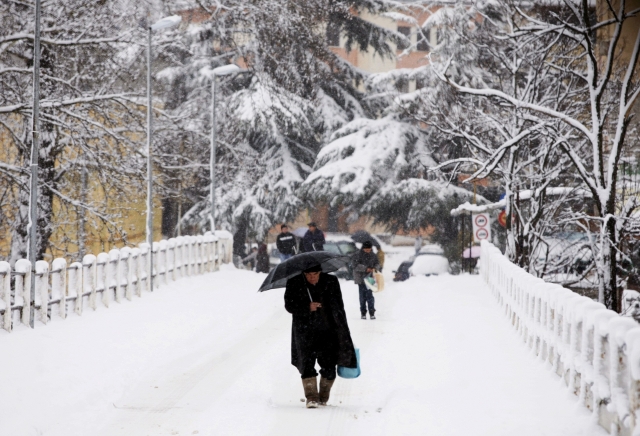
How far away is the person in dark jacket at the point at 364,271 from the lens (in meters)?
17.2

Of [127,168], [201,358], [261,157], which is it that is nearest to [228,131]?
[261,157]

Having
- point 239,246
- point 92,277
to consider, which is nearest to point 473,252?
point 239,246

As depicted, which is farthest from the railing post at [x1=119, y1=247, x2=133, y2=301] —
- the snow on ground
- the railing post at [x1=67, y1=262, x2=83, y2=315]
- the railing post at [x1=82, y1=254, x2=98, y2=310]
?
the railing post at [x1=67, y1=262, x2=83, y2=315]

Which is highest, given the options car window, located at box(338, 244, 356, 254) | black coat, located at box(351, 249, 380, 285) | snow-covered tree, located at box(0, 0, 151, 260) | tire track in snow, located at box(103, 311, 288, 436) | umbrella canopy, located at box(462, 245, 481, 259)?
snow-covered tree, located at box(0, 0, 151, 260)

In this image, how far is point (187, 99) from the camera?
3712 cm

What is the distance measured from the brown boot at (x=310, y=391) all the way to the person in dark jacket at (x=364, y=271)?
26.7 ft

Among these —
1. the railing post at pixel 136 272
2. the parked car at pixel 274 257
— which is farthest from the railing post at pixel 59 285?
the parked car at pixel 274 257

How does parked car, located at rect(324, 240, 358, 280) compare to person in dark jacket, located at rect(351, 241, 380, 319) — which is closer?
person in dark jacket, located at rect(351, 241, 380, 319)

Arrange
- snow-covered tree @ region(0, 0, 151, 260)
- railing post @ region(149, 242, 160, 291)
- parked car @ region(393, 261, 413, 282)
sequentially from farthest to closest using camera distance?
parked car @ region(393, 261, 413, 282) < railing post @ region(149, 242, 160, 291) < snow-covered tree @ region(0, 0, 151, 260)

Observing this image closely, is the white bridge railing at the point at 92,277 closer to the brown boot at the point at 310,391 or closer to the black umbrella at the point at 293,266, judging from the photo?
the black umbrella at the point at 293,266

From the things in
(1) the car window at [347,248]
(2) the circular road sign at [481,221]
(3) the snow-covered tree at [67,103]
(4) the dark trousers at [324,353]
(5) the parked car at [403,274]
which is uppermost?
(3) the snow-covered tree at [67,103]

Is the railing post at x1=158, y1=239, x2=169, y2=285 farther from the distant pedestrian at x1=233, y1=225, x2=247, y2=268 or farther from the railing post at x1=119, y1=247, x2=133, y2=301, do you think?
the distant pedestrian at x1=233, y1=225, x2=247, y2=268

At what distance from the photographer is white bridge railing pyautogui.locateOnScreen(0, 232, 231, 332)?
13.5 meters

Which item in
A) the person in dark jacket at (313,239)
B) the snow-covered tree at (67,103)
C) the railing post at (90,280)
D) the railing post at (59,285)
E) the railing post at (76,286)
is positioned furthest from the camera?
the person in dark jacket at (313,239)
